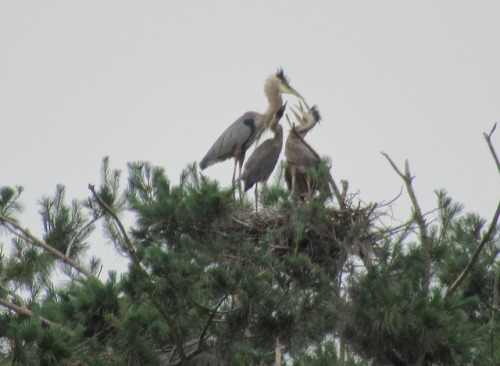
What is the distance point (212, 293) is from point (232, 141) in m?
5.17

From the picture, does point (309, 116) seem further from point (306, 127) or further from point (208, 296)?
point (208, 296)

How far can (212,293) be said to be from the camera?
582 cm

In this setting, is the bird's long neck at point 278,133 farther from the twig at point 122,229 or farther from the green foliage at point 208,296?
the twig at point 122,229

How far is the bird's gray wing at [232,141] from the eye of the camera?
1090 centimetres

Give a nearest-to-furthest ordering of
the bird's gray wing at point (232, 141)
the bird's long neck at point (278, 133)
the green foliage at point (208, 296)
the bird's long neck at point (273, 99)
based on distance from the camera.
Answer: the green foliage at point (208, 296) < the bird's long neck at point (278, 133) < the bird's gray wing at point (232, 141) < the bird's long neck at point (273, 99)

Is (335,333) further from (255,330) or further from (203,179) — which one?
(203,179)

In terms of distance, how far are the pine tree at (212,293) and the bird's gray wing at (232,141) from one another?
11.1 ft

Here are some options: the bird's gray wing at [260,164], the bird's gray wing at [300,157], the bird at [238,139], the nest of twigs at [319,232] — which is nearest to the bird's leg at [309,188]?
the bird's gray wing at [300,157]

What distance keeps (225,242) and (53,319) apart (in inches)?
47.5

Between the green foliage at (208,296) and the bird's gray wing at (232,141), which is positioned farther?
the bird's gray wing at (232,141)

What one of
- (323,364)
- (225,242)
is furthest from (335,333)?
(225,242)

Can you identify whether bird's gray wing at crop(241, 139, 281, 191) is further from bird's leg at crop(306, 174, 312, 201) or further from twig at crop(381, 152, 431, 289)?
twig at crop(381, 152, 431, 289)

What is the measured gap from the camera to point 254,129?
11.1 meters

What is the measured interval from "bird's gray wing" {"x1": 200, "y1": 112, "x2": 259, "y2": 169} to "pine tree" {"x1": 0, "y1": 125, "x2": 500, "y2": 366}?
338 cm
